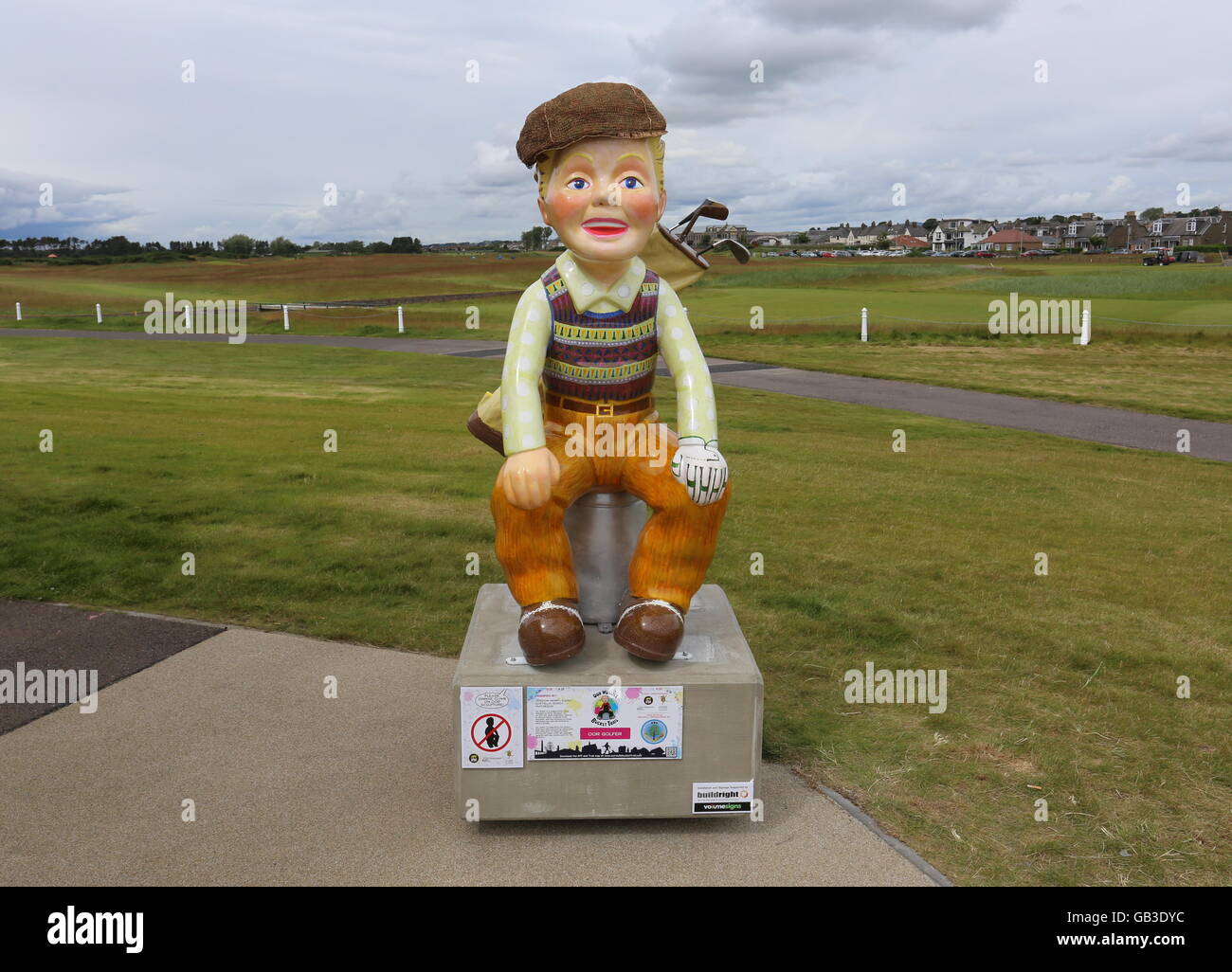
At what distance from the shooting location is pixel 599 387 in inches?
154

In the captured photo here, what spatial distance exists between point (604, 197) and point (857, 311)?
2519cm

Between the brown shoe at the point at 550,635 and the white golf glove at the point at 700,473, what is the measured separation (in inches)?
24.3

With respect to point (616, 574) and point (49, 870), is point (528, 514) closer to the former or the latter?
point (616, 574)

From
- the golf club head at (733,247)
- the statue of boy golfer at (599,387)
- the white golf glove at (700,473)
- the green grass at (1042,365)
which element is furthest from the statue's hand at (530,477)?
the green grass at (1042,365)

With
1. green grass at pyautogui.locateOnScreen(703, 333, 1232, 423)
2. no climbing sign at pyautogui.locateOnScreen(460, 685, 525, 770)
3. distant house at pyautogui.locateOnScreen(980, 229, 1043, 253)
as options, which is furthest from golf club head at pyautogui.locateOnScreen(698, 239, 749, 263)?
distant house at pyautogui.locateOnScreen(980, 229, 1043, 253)

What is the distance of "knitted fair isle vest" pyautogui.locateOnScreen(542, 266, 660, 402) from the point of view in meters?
3.85

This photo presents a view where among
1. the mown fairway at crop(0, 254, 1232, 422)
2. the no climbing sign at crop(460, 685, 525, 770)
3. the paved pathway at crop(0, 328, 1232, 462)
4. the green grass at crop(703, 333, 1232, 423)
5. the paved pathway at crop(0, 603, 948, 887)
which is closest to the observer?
the paved pathway at crop(0, 603, 948, 887)

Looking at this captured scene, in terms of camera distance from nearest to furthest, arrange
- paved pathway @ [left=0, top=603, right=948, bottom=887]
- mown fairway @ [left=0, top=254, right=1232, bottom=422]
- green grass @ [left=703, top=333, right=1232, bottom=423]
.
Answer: paved pathway @ [left=0, top=603, right=948, bottom=887] < green grass @ [left=703, top=333, right=1232, bottom=423] < mown fairway @ [left=0, top=254, right=1232, bottom=422]

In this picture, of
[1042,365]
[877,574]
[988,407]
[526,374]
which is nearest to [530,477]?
[526,374]

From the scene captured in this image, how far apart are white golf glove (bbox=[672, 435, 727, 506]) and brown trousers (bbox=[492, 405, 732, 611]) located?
0.07 meters

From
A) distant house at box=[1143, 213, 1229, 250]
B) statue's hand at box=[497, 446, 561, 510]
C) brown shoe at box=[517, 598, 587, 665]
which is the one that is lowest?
brown shoe at box=[517, 598, 587, 665]

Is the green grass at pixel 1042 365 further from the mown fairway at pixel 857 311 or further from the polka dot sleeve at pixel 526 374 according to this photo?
the polka dot sleeve at pixel 526 374

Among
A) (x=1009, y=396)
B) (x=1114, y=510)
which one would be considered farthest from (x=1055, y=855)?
(x=1009, y=396)

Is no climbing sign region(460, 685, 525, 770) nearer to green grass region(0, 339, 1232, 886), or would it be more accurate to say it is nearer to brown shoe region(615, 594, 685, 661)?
brown shoe region(615, 594, 685, 661)
